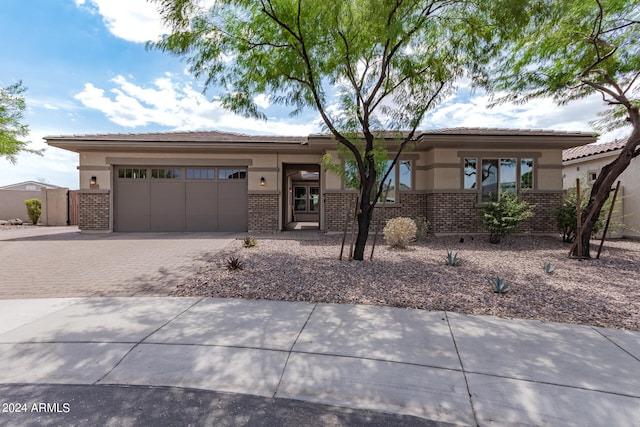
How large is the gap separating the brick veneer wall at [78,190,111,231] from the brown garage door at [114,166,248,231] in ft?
1.27

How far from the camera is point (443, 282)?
19.2ft

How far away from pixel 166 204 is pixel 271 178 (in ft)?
15.2

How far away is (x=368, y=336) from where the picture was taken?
363 centimetres

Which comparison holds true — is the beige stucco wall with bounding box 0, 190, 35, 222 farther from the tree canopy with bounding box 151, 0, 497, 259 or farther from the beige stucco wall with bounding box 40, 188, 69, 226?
the tree canopy with bounding box 151, 0, 497, 259

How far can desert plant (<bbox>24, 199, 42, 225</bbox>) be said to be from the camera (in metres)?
17.8

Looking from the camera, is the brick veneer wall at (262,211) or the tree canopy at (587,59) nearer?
the tree canopy at (587,59)

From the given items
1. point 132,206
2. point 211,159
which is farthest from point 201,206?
point 132,206

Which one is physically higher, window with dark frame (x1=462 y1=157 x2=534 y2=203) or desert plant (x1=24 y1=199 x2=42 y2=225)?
window with dark frame (x1=462 y1=157 x2=534 y2=203)

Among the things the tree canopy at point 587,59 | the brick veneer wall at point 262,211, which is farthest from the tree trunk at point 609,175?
the brick veneer wall at point 262,211

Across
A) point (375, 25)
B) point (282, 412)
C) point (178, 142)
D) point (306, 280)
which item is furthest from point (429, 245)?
point (178, 142)

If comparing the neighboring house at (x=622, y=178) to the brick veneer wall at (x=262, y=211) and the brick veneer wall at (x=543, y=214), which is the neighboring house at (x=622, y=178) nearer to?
the brick veneer wall at (x=543, y=214)

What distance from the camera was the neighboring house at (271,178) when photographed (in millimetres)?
12172

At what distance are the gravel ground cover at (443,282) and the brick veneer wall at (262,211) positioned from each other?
442cm

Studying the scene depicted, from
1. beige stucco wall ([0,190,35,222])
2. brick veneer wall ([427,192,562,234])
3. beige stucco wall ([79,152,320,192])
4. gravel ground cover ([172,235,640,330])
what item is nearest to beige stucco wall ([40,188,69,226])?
beige stucco wall ([0,190,35,222])
